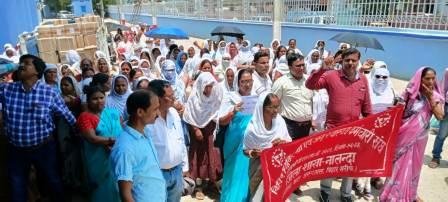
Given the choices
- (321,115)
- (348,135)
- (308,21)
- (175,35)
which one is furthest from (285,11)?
(348,135)

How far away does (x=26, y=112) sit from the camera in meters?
3.40

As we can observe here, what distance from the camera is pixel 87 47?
39.3ft

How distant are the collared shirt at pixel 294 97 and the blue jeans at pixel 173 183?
1592 mm

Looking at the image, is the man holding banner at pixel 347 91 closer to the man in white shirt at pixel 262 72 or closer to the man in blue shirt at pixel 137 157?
the man in white shirt at pixel 262 72

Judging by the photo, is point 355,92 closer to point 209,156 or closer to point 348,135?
point 348,135

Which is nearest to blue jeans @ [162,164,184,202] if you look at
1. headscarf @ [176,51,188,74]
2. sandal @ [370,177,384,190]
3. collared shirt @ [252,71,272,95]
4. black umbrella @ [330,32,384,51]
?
collared shirt @ [252,71,272,95]

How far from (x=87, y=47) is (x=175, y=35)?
341cm

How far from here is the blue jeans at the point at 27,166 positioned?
351cm

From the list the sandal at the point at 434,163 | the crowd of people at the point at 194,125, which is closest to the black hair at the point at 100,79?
the crowd of people at the point at 194,125

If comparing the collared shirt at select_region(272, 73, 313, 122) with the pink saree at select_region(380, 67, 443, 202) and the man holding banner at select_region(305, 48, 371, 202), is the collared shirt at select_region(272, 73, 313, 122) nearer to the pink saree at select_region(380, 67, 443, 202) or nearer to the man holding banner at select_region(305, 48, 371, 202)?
the man holding banner at select_region(305, 48, 371, 202)

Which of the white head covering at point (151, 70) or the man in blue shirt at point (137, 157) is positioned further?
the white head covering at point (151, 70)

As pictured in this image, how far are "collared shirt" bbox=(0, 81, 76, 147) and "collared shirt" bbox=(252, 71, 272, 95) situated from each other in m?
2.00

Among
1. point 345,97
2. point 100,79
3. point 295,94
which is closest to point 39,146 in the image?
point 100,79

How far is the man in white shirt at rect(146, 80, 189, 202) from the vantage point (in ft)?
9.64
